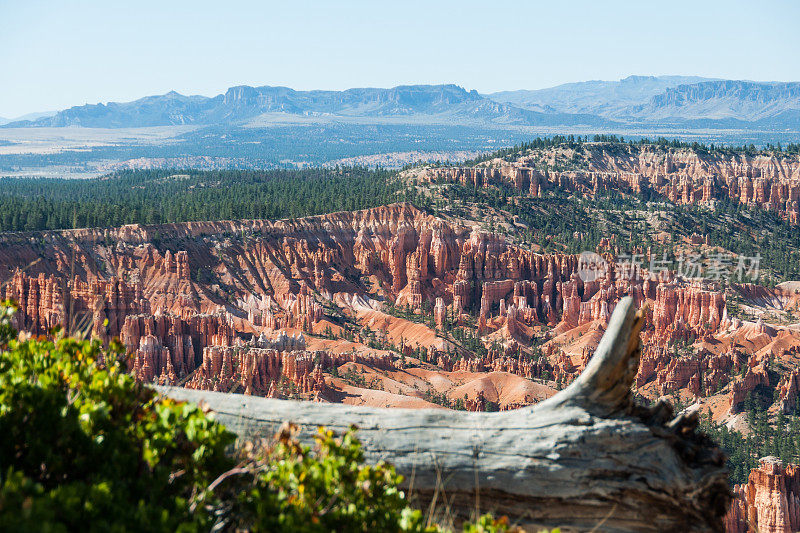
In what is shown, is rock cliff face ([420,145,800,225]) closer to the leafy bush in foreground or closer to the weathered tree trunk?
the weathered tree trunk

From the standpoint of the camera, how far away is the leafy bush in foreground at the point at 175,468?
7.09 m

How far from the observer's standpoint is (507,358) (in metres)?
74.4

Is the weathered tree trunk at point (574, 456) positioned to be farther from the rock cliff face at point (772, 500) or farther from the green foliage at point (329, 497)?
the rock cliff face at point (772, 500)

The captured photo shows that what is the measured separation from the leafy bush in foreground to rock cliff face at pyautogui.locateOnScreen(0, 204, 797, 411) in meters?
44.2

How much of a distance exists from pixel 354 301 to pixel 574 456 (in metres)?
85.4

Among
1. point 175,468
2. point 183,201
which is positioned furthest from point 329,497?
point 183,201

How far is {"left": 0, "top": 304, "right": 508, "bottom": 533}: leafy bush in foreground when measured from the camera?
7.09 m

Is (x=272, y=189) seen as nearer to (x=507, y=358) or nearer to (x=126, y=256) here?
(x=126, y=256)

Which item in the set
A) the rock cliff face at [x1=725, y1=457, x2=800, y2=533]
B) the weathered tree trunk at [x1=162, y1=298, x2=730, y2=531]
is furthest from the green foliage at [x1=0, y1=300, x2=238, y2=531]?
the rock cliff face at [x1=725, y1=457, x2=800, y2=533]

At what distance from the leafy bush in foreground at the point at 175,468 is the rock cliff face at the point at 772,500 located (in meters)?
37.8

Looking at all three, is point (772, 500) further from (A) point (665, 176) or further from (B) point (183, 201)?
(A) point (665, 176)

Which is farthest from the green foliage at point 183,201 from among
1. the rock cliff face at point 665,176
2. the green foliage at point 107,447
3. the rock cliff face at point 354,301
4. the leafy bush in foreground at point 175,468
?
the leafy bush in foreground at point 175,468

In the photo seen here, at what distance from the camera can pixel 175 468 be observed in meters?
7.65

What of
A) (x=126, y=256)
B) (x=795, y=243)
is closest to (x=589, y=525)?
(x=126, y=256)
